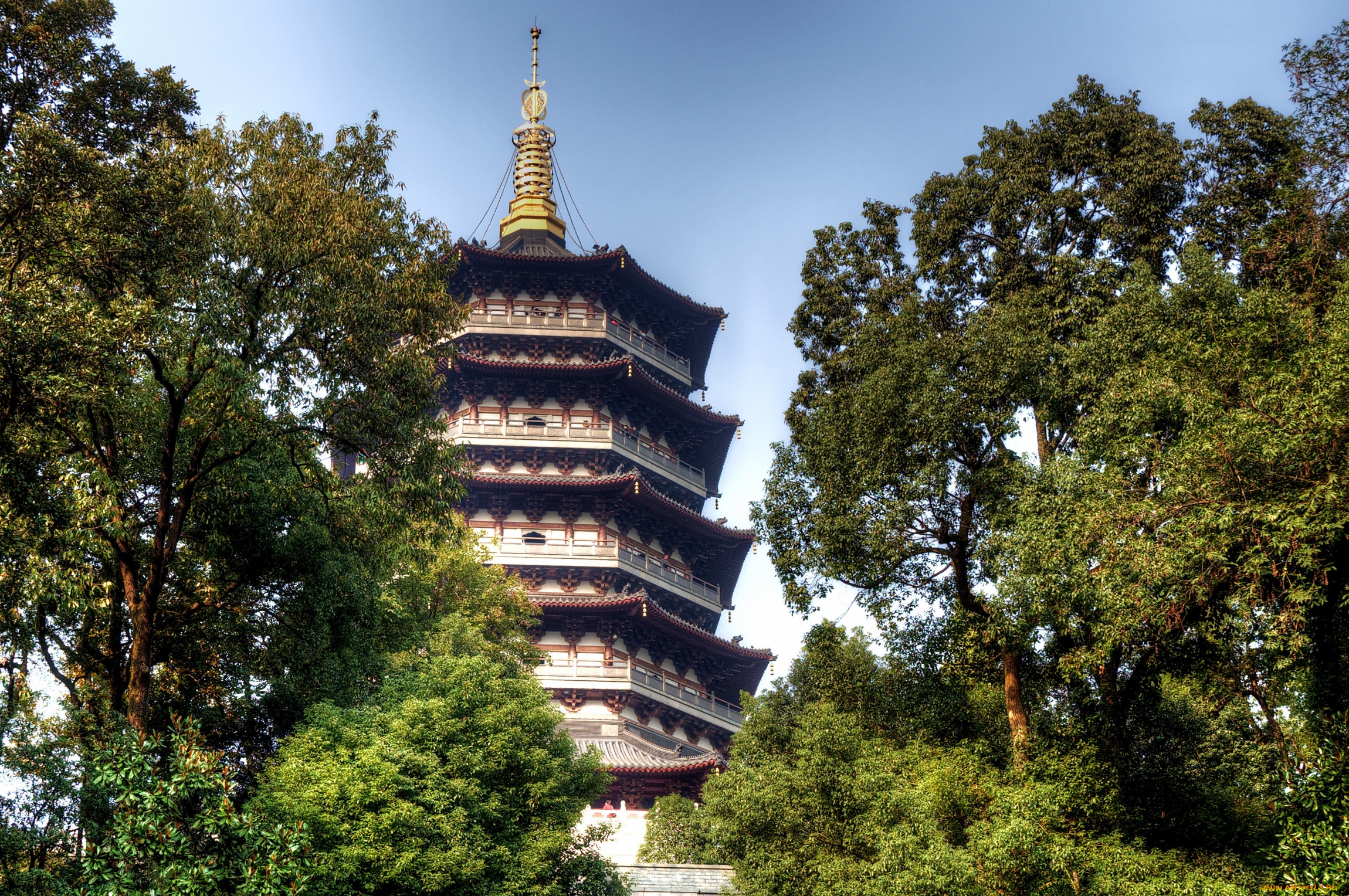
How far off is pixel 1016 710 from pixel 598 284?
19835 mm

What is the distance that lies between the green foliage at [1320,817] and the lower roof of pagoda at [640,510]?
17.9 m

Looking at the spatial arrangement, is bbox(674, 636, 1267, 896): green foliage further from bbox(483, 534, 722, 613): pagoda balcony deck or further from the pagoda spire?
the pagoda spire

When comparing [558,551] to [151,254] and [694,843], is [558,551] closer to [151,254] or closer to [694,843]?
[694,843]

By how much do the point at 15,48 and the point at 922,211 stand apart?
12268 mm

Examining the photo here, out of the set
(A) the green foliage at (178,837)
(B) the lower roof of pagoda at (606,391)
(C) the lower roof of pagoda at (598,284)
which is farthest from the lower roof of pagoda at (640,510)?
(A) the green foliage at (178,837)

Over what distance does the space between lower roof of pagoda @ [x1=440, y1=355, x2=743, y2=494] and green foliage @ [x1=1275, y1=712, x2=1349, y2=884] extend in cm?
1970

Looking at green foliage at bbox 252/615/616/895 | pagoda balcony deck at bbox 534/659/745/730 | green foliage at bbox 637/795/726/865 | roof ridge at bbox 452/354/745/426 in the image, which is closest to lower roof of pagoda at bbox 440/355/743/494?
roof ridge at bbox 452/354/745/426

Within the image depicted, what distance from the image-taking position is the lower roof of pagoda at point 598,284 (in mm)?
31359

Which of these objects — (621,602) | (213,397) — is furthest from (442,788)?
(621,602)

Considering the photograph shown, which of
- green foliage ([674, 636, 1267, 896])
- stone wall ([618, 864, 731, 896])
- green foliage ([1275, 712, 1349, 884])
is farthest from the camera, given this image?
stone wall ([618, 864, 731, 896])

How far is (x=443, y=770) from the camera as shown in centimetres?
1434

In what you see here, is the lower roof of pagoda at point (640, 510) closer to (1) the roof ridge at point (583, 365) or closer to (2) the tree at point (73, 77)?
(1) the roof ridge at point (583, 365)

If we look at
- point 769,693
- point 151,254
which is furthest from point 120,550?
point 769,693

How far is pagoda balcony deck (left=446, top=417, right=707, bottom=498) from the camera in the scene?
2958 centimetres
